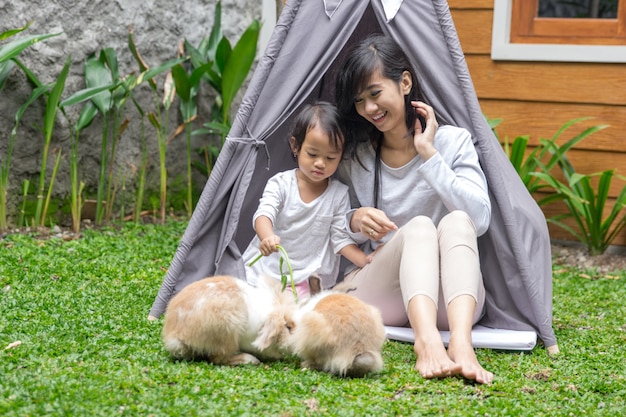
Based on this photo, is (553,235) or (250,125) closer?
(250,125)

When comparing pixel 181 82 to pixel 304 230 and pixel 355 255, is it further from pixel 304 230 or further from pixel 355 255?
pixel 355 255

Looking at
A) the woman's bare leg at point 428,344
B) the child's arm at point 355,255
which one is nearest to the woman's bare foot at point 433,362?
the woman's bare leg at point 428,344

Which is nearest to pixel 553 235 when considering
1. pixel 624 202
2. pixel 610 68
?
pixel 624 202

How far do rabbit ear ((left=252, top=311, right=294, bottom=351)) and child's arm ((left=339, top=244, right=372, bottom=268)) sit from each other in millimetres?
635

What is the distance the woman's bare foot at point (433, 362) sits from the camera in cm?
249

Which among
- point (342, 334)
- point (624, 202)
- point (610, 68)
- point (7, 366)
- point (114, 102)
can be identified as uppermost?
point (610, 68)

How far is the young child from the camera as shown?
298cm

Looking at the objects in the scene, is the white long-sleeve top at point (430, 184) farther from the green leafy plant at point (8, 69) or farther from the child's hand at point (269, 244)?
the green leafy plant at point (8, 69)

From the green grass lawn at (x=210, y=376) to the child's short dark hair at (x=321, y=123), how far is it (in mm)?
742

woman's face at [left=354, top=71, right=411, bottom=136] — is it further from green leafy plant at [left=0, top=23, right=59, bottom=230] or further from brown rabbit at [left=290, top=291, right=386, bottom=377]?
green leafy plant at [left=0, top=23, right=59, bottom=230]

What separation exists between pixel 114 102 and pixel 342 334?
2.83 metres

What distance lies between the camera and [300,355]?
97.0 inches

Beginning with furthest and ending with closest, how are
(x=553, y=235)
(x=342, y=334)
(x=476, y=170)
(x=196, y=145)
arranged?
(x=196, y=145) → (x=553, y=235) → (x=476, y=170) → (x=342, y=334)

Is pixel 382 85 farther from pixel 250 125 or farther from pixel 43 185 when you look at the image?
pixel 43 185
